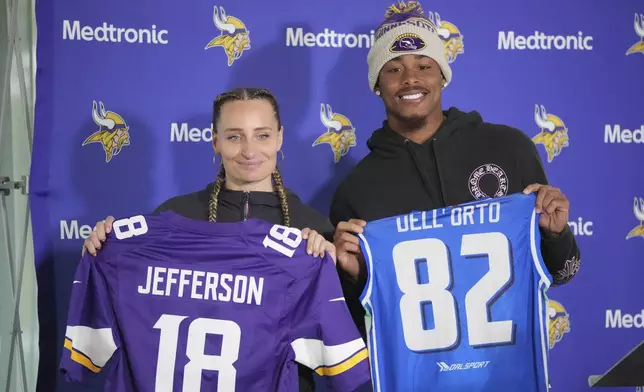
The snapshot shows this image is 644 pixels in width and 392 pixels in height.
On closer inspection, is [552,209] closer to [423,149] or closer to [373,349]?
[423,149]

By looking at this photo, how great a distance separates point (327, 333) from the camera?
1769 mm

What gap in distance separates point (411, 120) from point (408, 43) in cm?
24

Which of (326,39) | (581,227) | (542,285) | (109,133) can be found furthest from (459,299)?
(109,133)

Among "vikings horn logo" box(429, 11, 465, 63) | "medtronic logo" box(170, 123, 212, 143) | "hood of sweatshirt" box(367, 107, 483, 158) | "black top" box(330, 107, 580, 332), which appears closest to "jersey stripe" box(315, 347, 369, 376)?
"black top" box(330, 107, 580, 332)

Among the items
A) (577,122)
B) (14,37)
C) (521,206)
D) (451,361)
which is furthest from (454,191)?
(14,37)

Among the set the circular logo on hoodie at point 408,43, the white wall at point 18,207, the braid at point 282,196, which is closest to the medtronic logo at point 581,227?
the circular logo on hoodie at point 408,43

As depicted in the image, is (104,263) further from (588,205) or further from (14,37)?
(588,205)

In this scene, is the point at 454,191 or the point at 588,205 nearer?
the point at 454,191

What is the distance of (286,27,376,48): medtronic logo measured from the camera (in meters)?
2.92

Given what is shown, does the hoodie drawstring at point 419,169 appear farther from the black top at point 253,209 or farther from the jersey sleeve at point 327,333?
the jersey sleeve at point 327,333

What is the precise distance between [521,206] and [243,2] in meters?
1.57

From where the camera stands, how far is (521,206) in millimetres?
1913

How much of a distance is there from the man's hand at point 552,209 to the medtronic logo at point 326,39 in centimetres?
129

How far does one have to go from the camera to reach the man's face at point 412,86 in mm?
2164
